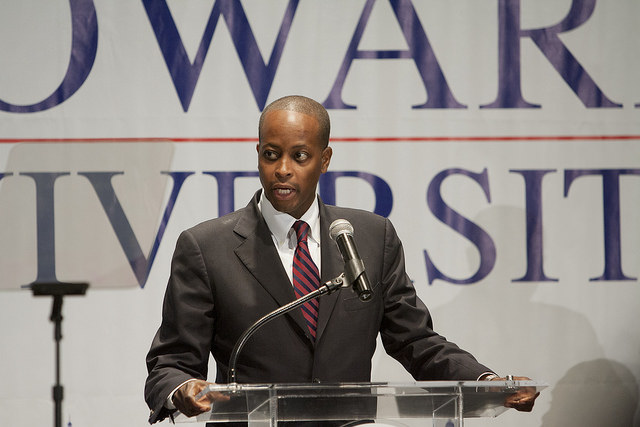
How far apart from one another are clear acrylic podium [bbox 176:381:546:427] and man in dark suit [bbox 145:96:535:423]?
1.30 feet

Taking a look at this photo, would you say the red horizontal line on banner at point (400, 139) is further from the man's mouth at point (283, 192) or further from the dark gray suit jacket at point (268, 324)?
the man's mouth at point (283, 192)

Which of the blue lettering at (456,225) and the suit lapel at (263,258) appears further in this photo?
the blue lettering at (456,225)

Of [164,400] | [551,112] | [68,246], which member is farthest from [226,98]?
[164,400]

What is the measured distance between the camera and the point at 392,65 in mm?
4297

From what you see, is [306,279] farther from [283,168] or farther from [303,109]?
[303,109]

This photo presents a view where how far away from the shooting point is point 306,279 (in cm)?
260

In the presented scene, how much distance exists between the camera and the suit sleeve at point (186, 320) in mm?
2500

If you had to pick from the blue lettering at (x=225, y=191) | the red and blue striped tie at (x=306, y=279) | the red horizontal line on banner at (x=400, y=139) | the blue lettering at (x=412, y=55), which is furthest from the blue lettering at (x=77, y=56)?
the red and blue striped tie at (x=306, y=279)

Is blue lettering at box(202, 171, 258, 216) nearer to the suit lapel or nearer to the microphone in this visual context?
the suit lapel

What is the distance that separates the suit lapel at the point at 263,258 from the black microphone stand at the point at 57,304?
5.63 feet

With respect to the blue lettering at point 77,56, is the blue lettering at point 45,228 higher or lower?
lower

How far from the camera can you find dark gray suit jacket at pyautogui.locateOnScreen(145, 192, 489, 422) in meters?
2.53

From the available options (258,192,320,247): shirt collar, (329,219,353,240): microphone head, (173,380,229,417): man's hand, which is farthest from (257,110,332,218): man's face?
(173,380,229,417): man's hand

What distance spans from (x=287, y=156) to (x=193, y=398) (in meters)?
0.85
